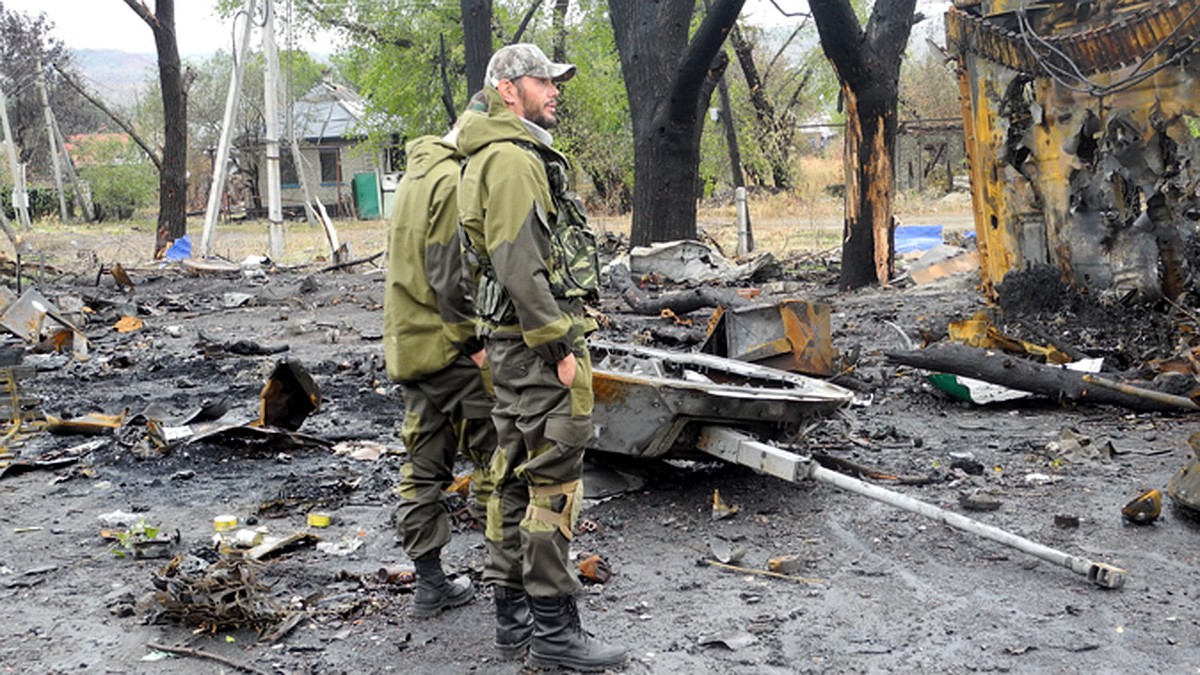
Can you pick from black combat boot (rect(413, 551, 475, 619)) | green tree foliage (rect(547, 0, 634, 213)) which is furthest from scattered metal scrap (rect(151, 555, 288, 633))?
green tree foliage (rect(547, 0, 634, 213))

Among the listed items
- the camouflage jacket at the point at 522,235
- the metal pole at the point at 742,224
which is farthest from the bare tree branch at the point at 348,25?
the camouflage jacket at the point at 522,235

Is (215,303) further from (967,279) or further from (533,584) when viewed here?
(533,584)

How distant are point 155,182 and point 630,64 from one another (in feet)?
132

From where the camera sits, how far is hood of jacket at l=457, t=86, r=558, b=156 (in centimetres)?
377

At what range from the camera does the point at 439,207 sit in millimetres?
4320

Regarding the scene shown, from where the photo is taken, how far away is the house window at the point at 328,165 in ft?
180

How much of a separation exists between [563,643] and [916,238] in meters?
16.6

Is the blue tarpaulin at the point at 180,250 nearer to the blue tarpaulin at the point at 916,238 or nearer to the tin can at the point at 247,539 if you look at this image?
the blue tarpaulin at the point at 916,238

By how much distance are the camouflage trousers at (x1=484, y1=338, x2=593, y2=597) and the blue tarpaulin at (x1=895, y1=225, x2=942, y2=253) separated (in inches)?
566

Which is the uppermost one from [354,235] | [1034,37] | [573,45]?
[573,45]

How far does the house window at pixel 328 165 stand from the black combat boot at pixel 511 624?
52479 mm

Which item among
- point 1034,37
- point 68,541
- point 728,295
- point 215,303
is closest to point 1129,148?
point 1034,37

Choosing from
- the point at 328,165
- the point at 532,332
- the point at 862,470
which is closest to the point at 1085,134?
the point at 862,470

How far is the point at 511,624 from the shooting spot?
13.2ft
